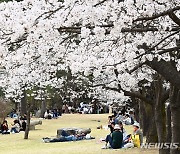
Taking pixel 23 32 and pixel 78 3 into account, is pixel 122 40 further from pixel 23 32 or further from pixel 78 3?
pixel 23 32

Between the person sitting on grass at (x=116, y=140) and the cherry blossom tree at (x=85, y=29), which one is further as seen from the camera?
the person sitting on grass at (x=116, y=140)

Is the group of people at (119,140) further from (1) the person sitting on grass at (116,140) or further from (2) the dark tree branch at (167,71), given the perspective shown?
(2) the dark tree branch at (167,71)

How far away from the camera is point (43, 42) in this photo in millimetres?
5000

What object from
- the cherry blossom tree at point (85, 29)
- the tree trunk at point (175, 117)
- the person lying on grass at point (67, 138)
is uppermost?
the cherry blossom tree at point (85, 29)

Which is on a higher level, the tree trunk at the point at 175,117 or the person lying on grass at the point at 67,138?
the tree trunk at the point at 175,117

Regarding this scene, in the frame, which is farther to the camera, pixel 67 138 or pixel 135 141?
pixel 67 138

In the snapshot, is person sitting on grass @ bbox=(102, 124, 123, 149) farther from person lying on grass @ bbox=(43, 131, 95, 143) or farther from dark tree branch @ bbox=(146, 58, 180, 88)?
dark tree branch @ bbox=(146, 58, 180, 88)

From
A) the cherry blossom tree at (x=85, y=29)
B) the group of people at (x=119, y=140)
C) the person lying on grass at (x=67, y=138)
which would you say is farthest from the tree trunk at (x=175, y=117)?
the person lying on grass at (x=67, y=138)

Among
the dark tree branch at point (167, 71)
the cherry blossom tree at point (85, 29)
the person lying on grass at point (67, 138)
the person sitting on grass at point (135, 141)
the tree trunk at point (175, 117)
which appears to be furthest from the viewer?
the person lying on grass at point (67, 138)

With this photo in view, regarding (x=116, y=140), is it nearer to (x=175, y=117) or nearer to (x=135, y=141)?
(x=135, y=141)

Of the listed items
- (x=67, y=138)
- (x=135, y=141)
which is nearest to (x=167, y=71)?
(x=135, y=141)

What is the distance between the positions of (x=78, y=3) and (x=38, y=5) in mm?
728

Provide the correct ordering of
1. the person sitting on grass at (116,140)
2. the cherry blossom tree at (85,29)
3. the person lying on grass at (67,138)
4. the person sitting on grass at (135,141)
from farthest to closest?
the person lying on grass at (67,138)
the person sitting on grass at (135,141)
the person sitting on grass at (116,140)
the cherry blossom tree at (85,29)

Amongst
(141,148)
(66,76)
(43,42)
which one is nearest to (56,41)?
(43,42)
